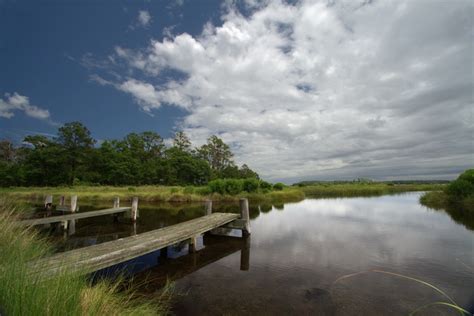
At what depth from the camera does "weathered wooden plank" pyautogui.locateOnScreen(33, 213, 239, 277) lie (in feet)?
11.3

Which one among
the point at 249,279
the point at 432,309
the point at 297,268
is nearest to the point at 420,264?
the point at 432,309

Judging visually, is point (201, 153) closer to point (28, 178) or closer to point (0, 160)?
point (28, 178)

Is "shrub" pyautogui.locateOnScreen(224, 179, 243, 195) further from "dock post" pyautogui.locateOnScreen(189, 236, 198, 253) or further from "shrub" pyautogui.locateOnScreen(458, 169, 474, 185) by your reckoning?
"shrub" pyautogui.locateOnScreen(458, 169, 474, 185)

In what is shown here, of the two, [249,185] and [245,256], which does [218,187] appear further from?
[245,256]

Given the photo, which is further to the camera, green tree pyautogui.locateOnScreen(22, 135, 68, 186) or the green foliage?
green tree pyautogui.locateOnScreen(22, 135, 68, 186)

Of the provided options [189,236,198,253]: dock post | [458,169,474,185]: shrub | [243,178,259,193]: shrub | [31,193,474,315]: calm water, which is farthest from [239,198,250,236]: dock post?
[458,169,474,185]: shrub

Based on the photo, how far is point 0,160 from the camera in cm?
4238

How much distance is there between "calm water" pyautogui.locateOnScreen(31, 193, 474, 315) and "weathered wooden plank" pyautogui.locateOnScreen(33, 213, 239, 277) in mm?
788

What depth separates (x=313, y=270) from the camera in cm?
596

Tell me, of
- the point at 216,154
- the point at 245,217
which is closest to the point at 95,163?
the point at 216,154

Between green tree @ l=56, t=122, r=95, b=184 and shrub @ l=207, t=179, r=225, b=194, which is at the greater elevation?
green tree @ l=56, t=122, r=95, b=184

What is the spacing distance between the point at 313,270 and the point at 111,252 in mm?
4926

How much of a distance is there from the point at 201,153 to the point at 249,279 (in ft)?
168

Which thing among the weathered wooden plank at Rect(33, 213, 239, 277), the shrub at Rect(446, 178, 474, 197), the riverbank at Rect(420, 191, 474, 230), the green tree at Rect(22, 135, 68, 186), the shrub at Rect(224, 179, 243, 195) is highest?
the green tree at Rect(22, 135, 68, 186)
